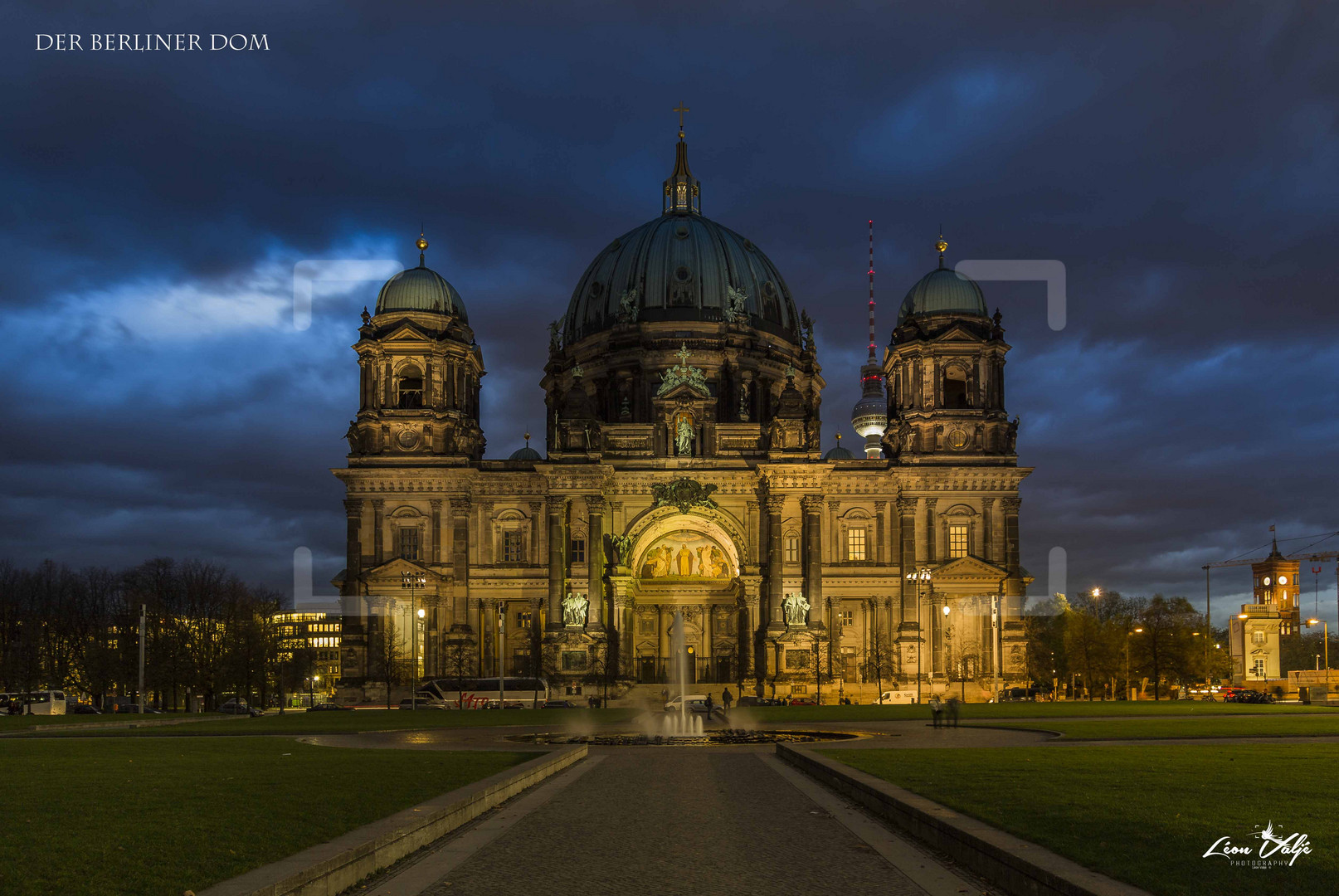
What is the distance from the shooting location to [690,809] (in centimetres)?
1973

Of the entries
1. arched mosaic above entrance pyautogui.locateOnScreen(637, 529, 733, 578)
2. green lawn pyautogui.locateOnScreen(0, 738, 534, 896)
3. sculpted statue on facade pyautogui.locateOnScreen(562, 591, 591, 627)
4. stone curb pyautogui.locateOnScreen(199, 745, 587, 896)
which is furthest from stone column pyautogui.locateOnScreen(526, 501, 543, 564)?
stone curb pyautogui.locateOnScreen(199, 745, 587, 896)

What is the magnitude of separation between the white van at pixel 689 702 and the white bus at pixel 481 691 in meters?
8.83

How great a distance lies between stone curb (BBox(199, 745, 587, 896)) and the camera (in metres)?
11.5

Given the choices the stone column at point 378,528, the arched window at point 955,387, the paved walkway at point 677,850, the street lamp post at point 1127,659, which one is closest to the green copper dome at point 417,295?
the stone column at point 378,528

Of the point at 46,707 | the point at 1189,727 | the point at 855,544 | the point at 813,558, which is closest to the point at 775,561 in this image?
the point at 813,558

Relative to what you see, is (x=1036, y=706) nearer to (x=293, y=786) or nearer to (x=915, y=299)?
(x=915, y=299)

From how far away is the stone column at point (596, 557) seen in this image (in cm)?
8719

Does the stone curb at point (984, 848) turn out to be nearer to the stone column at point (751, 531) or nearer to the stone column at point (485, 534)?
the stone column at point (751, 531)

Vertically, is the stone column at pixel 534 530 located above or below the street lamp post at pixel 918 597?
above

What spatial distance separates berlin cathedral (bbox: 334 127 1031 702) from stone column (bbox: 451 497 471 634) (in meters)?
0.17

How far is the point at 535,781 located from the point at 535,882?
37.2 ft

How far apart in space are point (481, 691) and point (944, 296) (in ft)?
146

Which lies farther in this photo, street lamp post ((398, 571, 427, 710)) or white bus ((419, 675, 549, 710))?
street lamp post ((398, 571, 427, 710))

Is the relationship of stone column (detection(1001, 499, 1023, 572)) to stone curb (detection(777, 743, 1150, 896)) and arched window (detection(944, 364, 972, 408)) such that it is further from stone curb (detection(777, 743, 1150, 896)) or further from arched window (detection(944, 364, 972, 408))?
stone curb (detection(777, 743, 1150, 896))
